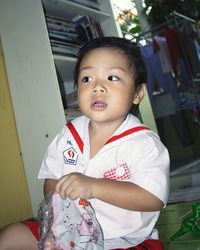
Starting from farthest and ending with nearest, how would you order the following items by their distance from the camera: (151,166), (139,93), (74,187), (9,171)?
(9,171)
(139,93)
(151,166)
(74,187)

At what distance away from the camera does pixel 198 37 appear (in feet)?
9.70

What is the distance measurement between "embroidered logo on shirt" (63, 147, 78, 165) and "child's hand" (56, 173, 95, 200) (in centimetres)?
24

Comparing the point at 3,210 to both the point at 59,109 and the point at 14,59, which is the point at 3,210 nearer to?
the point at 59,109

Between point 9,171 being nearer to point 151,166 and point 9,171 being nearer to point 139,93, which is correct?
point 139,93

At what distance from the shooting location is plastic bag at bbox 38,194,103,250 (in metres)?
0.69

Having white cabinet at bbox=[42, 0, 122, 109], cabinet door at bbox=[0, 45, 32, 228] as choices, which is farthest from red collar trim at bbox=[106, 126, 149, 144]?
white cabinet at bbox=[42, 0, 122, 109]

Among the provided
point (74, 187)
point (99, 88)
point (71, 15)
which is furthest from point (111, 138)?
point (71, 15)

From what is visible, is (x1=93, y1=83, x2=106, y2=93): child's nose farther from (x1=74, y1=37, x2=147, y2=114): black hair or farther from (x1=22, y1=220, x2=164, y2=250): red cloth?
(x1=22, y1=220, x2=164, y2=250): red cloth

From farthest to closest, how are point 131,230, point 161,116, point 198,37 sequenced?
point 161,116 < point 198,37 < point 131,230

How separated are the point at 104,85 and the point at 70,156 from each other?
0.78 feet

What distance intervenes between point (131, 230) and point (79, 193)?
0.25 metres

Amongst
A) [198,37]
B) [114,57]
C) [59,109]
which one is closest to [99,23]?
[59,109]

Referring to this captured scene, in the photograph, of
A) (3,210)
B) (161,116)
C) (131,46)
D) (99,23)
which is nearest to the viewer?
(131,46)

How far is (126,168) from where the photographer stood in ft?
2.73
